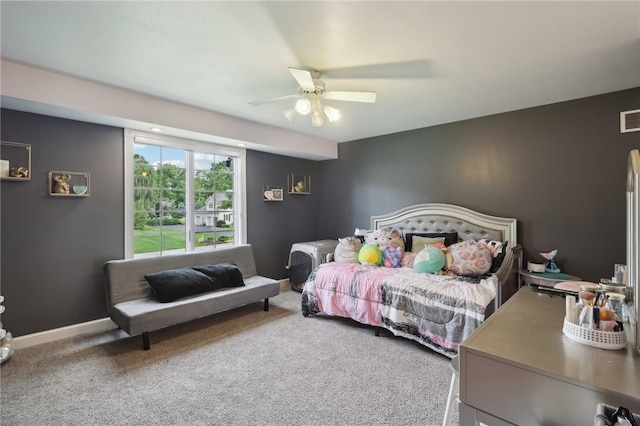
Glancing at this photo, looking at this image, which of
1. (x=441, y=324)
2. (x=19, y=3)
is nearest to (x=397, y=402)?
(x=441, y=324)

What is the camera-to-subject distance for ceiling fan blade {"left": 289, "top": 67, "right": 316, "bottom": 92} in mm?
2098

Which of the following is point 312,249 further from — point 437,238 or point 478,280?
point 478,280

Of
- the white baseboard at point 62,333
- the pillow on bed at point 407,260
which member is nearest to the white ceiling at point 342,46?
the pillow on bed at point 407,260

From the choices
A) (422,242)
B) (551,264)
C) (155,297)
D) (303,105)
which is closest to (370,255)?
(422,242)

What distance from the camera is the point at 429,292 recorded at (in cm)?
271

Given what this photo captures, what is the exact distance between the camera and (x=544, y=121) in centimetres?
331

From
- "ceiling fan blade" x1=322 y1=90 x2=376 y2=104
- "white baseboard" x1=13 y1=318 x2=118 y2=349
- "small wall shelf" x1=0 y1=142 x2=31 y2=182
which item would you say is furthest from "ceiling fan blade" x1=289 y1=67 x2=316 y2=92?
"white baseboard" x1=13 y1=318 x2=118 y2=349

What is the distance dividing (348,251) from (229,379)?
2.00 meters

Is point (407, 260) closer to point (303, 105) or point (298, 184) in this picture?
point (303, 105)

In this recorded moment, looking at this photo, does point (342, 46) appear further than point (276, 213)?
No

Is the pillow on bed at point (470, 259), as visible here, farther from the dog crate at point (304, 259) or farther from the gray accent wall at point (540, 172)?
the dog crate at point (304, 259)

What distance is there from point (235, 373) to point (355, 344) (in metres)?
1.11

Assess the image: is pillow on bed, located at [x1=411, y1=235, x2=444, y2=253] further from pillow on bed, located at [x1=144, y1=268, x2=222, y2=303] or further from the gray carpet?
pillow on bed, located at [x1=144, y1=268, x2=222, y2=303]

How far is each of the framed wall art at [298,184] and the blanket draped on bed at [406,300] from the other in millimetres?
1896
